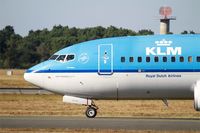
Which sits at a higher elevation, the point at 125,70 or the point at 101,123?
the point at 125,70

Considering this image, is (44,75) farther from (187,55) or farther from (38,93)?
(38,93)

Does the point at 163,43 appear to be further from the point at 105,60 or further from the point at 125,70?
the point at 105,60

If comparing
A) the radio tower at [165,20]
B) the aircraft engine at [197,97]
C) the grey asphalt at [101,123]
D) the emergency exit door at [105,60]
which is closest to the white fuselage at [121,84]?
the emergency exit door at [105,60]

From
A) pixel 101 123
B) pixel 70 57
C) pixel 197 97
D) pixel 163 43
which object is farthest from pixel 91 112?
pixel 197 97

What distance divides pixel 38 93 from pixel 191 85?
25935 mm

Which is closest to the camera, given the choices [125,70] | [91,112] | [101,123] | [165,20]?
[101,123]

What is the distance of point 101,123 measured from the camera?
98.1 feet

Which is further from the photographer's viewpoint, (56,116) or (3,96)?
(3,96)

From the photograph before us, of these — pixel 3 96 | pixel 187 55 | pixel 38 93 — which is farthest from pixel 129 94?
pixel 38 93

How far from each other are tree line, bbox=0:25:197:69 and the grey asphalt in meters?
131

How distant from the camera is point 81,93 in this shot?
33.0m

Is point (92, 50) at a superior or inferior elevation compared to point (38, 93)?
superior

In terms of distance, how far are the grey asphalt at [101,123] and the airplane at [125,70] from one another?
139cm

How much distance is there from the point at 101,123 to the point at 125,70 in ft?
12.0
